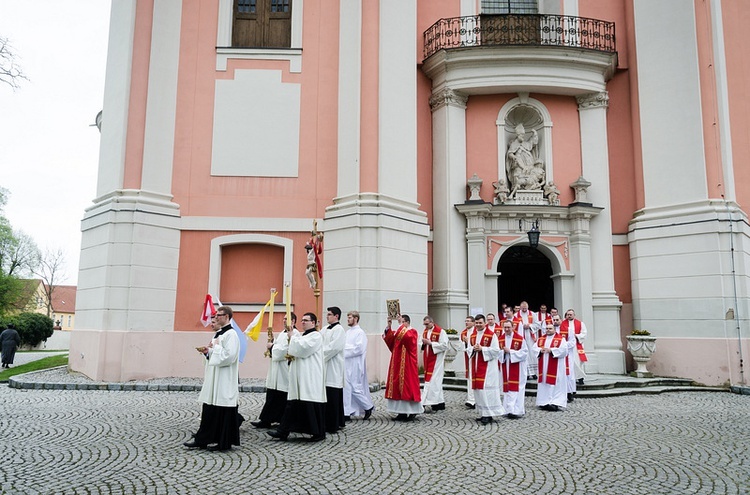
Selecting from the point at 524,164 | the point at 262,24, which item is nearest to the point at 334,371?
the point at 524,164

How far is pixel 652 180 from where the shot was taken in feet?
51.8

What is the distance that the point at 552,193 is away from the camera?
642 inches

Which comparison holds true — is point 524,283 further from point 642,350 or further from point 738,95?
point 738,95

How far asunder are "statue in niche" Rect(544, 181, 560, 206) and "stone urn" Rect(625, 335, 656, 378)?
3979 millimetres

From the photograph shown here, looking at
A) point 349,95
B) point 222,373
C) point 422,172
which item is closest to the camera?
point 222,373

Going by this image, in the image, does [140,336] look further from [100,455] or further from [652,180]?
[652,180]

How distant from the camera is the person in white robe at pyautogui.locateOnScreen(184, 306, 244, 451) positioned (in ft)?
23.8

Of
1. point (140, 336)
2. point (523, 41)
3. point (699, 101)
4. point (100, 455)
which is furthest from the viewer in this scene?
point (523, 41)

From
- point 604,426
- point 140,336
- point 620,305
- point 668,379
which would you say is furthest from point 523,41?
point 140,336

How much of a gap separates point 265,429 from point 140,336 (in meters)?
6.27

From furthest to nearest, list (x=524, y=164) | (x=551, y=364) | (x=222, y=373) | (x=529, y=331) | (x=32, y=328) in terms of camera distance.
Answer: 1. (x=32, y=328)
2. (x=524, y=164)
3. (x=529, y=331)
4. (x=551, y=364)
5. (x=222, y=373)

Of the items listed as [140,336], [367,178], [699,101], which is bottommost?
[140,336]

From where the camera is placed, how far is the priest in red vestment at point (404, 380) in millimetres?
9695

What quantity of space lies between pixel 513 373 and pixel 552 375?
1090 mm
